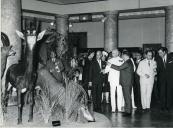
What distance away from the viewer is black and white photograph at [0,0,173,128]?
705 cm

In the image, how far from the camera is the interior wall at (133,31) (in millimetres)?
20875

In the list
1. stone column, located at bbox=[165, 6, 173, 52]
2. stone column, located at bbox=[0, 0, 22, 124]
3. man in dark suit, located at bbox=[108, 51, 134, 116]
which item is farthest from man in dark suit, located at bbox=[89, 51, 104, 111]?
stone column, located at bbox=[165, 6, 173, 52]

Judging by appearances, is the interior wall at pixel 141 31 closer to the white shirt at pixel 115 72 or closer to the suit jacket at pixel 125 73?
the white shirt at pixel 115 72

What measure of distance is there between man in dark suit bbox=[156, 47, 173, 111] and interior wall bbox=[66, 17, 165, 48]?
34.6 feet

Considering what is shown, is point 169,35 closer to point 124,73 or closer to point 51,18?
point 124,73

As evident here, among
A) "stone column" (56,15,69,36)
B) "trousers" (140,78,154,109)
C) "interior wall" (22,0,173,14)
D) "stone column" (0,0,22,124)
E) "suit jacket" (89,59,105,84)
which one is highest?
"interior wall" (22,0,173,14)

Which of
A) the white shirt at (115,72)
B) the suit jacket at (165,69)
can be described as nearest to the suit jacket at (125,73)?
the white shirt at (115,72)

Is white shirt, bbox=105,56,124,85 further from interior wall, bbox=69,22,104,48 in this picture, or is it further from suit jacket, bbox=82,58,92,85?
interior wall, bbox=69,22,104,48

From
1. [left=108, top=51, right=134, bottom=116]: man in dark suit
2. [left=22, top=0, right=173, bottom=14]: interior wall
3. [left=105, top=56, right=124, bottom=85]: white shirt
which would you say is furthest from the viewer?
[left=22, top=0, right=173, bottom=14]: interior wall

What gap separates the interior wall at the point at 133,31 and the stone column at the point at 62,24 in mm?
3913

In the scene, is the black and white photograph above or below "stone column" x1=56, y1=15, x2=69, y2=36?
below

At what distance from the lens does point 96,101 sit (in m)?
10.5

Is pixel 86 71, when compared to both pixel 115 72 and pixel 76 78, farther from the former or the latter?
pixel 115 72

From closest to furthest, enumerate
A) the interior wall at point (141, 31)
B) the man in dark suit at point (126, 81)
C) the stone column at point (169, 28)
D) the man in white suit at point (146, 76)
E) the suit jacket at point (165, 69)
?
the man in dark suit at point (126, 81) → the suit jacket at point (165, 69) → the man in white suit at point (146, 76) → the stone column at point (169, 28) → the interior wall at point (141, 31)
